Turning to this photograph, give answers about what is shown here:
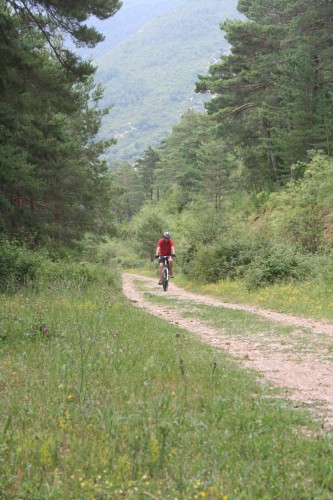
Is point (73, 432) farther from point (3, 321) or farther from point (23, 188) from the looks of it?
point (23, 188)

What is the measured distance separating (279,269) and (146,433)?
13.9 metres

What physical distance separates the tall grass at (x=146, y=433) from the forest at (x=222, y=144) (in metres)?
8.81

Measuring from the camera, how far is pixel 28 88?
12.6m

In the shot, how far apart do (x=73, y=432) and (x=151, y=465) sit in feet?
2.39

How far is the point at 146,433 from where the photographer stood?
3.44m

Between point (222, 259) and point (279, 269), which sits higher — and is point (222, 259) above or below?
above

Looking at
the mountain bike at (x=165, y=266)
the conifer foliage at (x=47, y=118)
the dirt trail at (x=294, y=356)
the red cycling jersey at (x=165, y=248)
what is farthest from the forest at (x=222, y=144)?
the dirt trail at (x=294, y=356)

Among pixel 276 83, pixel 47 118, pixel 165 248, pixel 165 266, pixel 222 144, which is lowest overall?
pixel 165 266

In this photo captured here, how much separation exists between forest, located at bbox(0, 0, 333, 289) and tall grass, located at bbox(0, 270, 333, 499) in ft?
28.9

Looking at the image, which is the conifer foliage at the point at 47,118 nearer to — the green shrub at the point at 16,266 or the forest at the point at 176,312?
the forest at the point at 176,312

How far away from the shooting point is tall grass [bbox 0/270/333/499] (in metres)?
2.86

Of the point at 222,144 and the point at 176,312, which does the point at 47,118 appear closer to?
the point at 176,312

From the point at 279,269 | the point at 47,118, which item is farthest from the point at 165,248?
the point at 47,118

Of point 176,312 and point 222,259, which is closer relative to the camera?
point 176,312
